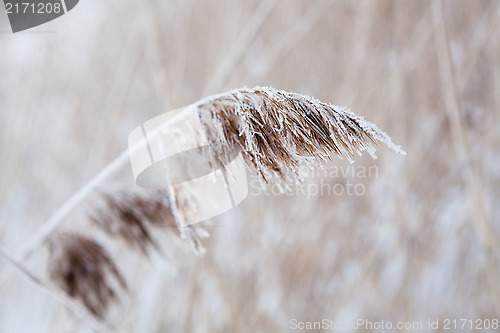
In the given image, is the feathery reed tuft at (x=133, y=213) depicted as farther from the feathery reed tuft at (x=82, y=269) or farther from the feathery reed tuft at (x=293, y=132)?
the feathery reed tuft at (x=293, y=132)

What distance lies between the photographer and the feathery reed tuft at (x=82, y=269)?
0.74m

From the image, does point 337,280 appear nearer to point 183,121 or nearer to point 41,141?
point 183,121

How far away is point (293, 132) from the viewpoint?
1.24ft

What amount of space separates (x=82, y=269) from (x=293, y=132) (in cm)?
57

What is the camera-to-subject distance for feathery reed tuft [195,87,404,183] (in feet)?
1.19

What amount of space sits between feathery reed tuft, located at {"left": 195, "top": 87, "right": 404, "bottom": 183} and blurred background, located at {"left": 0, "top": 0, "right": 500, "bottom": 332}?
2.66 feet

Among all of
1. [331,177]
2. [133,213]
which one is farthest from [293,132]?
[331,177]

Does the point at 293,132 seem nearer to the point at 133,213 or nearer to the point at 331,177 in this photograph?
the point at 133,213

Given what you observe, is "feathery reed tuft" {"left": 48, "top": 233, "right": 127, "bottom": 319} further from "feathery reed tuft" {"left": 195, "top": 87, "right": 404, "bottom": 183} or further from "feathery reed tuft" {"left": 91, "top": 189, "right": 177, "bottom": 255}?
"feathery reed tuft" {"left": 195, "top": 87, "right": 404, "bottom": 183}

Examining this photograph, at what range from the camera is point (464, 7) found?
4.98 feet

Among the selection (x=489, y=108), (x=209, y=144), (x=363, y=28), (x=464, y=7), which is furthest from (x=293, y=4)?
(x=209, y=144)

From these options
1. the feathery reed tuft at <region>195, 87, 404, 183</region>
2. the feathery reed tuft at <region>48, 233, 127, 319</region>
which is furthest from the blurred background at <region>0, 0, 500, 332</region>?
the feathery reed tuft at <region>195, 87, 404, 183</region>

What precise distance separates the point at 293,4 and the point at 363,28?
0.91 feet

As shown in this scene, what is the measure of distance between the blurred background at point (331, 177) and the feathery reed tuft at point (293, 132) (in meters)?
0.81
